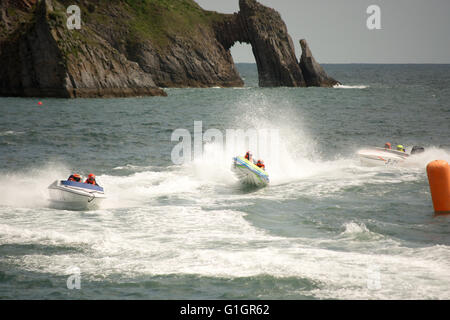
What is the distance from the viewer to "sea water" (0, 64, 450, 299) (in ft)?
45.8

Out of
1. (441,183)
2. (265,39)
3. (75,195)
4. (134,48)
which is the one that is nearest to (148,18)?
(134,48)

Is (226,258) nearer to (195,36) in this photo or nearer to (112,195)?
(112,195)

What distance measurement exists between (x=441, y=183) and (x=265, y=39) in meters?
105

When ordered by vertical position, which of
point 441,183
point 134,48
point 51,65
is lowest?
point 441,183

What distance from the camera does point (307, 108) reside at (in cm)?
7075

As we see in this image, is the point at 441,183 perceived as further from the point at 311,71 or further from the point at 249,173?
the point at 311,71

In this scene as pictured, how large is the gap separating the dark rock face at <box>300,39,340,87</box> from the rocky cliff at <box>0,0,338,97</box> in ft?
0.89

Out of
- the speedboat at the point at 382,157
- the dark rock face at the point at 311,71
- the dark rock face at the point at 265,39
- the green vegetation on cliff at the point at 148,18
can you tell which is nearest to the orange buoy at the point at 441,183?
the speedboat at the point at 382,157

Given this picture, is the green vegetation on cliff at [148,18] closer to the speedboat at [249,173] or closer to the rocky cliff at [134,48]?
the rocky cliff at [134,48]

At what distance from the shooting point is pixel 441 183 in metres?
21.4

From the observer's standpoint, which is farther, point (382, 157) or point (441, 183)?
point (382, 157)
